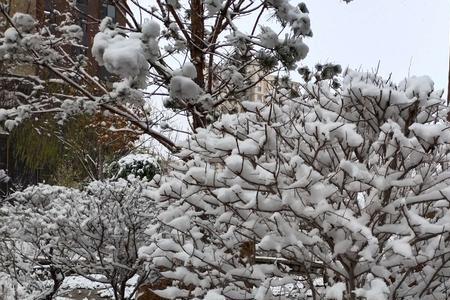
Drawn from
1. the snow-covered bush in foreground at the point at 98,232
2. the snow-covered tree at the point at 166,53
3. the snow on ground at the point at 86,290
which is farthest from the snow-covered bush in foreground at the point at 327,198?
the snow on ground at the point at 86,290

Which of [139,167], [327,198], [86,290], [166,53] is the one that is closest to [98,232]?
[166,53]

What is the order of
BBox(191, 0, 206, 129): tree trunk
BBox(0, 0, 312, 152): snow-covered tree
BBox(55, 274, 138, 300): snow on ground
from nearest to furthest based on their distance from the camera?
BBox(0, 0, 312, 152): snow-covered tree
BBox(191, 0, 206, 129): tree trunk
BBox(55, 274, 138, 300): snow on ground

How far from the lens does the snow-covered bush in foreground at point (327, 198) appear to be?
2.51 m

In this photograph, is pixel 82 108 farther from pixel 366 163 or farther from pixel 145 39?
pixel 366 163

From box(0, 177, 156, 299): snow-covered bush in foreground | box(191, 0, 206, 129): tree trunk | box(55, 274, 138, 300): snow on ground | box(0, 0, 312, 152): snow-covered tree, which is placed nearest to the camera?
box(0, 0, 312, 152): snow-covered tree

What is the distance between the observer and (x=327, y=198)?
2.68 metres

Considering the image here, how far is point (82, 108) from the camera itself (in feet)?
15.3

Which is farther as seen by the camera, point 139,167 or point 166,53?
point 139,167

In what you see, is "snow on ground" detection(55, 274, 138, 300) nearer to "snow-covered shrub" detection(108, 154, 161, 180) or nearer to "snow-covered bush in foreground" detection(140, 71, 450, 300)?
"snow-covered shrub" detection(108, 154, 161, 180)

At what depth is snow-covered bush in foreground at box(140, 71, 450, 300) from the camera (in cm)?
251

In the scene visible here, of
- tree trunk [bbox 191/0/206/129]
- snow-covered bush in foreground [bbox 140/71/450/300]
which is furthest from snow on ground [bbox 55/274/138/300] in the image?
snow-covered bush in foreground [bbox 140/71/450/300]

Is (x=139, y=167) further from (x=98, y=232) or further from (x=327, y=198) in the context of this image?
(x=327, y=198)

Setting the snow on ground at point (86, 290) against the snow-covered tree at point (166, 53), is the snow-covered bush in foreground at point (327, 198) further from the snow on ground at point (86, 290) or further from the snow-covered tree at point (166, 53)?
the snow on ground at point (86, 290)

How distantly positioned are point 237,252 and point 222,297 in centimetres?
54
